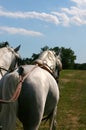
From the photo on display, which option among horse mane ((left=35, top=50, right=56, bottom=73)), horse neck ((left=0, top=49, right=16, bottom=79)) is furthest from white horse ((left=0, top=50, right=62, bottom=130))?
horse neck ((left=0, top=49, right=16, bottom=79))

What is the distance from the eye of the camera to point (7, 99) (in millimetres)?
6141

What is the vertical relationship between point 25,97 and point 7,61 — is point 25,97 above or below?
below

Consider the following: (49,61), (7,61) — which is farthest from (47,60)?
(7,61)

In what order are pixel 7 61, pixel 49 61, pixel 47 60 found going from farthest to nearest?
1. pixel 7 61
2. pixel 49 61
3. pixel 47 60

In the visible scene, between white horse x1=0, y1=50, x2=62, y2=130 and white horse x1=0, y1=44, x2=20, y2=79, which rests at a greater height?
white horse x1=0, y1=44, x2=20, y2=79

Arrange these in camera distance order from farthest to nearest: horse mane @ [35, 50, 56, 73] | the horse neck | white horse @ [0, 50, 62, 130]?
the horse neck
horse mane @ [35, 50, 56, 73]
white horse @ [0, 50, 62, 130]

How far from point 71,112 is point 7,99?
10.7 metres

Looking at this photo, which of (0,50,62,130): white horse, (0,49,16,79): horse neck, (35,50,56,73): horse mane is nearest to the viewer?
(0,50,62,130): white horse

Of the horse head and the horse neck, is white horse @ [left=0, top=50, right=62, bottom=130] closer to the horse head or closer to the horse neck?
the horse head

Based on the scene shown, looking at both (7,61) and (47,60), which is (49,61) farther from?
(7,61)

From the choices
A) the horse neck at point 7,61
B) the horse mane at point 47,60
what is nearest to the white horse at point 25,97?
the horse mane at point 47,60

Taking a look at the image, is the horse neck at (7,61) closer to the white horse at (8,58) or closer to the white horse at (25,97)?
the white horse at (8,58)

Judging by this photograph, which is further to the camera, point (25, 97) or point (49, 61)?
point (49, 61)

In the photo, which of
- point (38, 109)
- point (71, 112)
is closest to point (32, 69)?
point (38, 109)
